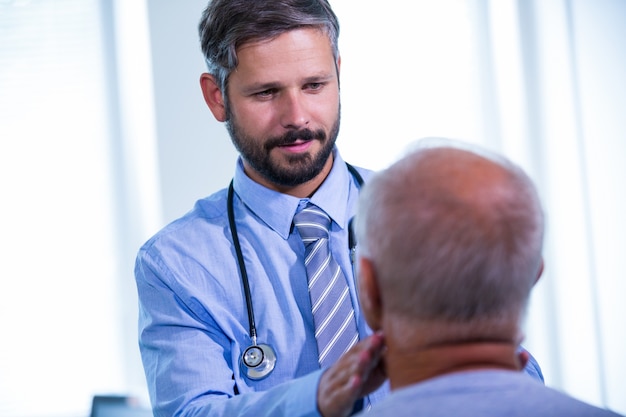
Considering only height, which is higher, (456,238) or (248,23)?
(248,23)

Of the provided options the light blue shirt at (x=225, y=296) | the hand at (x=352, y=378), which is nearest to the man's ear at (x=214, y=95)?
the light blue shirt at (x=225, y=296)

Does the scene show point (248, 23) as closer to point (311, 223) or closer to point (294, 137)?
point (294, 137)

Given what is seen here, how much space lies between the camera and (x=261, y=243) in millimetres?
1613

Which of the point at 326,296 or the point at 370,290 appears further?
the point at 326,296

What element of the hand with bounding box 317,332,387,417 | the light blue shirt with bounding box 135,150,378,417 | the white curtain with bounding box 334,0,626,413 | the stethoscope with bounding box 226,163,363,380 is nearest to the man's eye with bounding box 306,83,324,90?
the light blue shirt with bounding box 135,150,378,417

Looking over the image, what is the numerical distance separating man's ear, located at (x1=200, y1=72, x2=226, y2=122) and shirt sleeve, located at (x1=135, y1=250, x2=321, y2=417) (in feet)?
1.18

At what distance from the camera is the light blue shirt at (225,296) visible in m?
1.46

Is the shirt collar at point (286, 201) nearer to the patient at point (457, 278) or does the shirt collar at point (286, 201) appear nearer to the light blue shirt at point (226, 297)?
the light blue shirt at point (226, 297)

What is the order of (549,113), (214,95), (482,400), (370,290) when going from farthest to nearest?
(549,113), (214,95), (370,290), (482,400)

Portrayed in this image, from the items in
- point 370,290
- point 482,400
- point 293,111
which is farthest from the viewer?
point 293,111

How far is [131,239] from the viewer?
122 inches

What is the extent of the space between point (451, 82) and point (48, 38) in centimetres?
162

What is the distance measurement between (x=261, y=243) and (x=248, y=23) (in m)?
0.45

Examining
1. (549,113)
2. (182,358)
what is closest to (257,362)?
(182,358)
